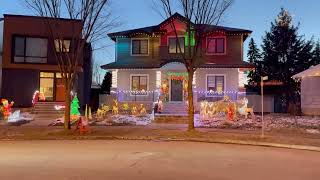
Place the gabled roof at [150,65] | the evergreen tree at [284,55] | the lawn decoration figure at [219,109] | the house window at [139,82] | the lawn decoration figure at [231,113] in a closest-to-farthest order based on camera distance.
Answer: the lawn decoration figure at [231,113]
the lawn decoration figure at [219,109]
the gabled roof at [150,65]
the house window at [139,82]
the evergreen tree at [284,55]

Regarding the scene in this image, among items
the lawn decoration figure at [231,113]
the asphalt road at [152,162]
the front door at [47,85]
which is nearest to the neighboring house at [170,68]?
the front door at [47,85]

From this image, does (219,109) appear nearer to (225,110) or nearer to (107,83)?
(225,110)

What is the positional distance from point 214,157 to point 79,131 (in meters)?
10.2

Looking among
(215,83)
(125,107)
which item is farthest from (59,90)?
(215,83)

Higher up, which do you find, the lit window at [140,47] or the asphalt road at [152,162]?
the lit window at [140,47]

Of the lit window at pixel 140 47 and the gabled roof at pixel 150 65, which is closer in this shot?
the gabled roof at pixel 150 65

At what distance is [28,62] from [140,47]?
31.1ft

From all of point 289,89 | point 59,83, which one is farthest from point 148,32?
point 289,89

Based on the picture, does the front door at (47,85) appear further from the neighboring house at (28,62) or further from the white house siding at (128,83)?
the white house siding at (128,83)

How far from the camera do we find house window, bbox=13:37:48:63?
4072 cm

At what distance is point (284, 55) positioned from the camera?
51.5 m

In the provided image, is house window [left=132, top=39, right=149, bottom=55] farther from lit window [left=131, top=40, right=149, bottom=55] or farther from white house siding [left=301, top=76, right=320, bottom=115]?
white house siding [left=301, top=76, right=320, bottom=115]

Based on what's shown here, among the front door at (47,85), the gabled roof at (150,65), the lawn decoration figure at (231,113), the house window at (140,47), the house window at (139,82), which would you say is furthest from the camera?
the front door at (47,85)

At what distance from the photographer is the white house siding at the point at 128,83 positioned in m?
40.0
